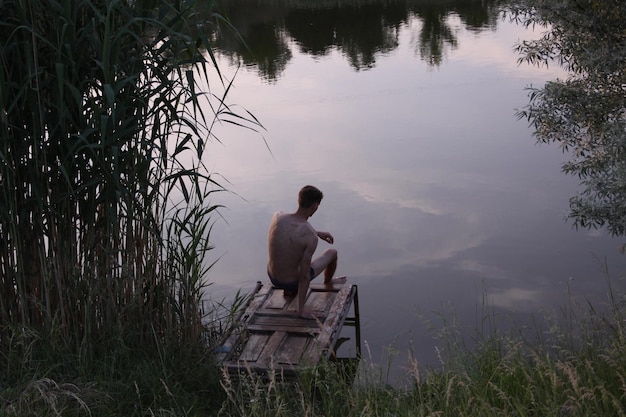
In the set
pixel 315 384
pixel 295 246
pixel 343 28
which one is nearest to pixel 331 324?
pixel 295 246

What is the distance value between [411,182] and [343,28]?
9.91 metres

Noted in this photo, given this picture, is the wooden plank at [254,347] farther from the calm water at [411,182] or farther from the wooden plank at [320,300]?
the calm water at [411,182]

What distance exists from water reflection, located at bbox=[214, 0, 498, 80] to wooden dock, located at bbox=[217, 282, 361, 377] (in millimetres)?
9359

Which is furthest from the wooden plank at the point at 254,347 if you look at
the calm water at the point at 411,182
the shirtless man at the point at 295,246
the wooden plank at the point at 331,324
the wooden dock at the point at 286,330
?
the calm water at the point at 411,182

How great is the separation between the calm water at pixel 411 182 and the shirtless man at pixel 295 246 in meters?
0.69

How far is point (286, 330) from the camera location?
5738 mm

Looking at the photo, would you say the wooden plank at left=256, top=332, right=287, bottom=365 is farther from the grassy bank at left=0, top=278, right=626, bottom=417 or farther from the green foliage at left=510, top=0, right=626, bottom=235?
the green foliage at left=510, top=0, right=626, bottom=235

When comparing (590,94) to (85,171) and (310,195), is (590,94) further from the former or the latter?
(85,171)

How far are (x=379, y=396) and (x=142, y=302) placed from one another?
4.86 ft

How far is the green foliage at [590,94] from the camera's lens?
Answer: 530 cm

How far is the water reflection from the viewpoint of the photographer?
54.6ft

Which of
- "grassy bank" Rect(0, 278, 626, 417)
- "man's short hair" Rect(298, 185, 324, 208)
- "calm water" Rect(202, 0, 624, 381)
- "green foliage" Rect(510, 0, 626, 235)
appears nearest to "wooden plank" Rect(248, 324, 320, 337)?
"calm water" Rect(202, 0, 624, 381)

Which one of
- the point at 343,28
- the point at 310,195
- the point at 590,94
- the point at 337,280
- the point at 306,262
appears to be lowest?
the point at 343,28

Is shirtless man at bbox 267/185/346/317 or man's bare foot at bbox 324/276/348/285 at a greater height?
shirtless man at bbox 267/185/346/317
